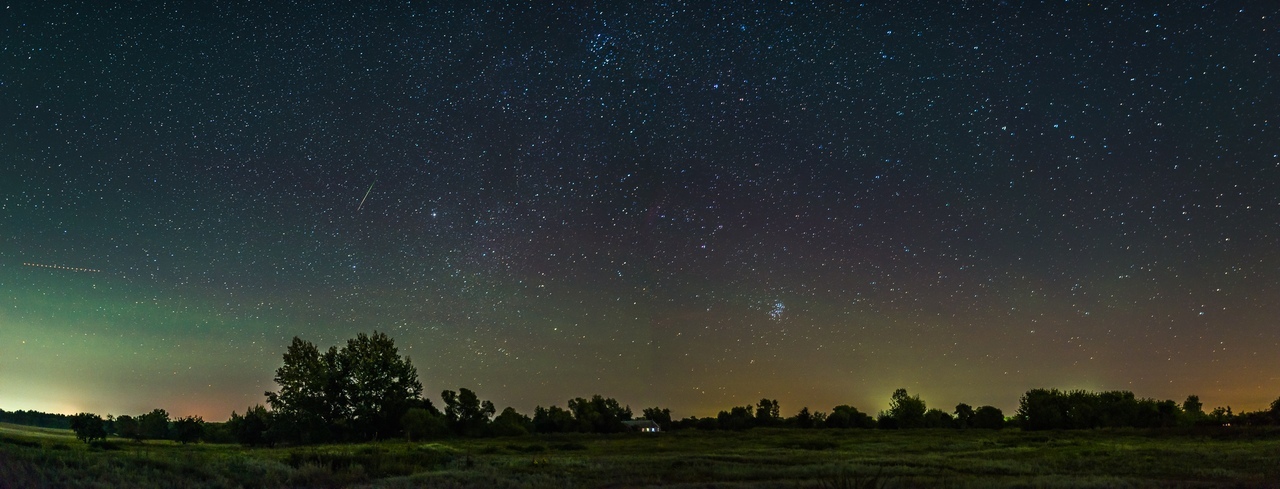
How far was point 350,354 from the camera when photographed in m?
74.1

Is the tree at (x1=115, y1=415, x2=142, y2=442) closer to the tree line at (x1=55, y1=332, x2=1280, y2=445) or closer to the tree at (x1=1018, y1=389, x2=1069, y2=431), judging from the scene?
the tree line at (x1=55, y1=332, x2=1280, y2=445)

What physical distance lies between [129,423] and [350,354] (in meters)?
20.1

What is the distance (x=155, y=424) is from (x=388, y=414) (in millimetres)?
19663

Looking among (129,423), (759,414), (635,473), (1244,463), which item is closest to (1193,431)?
(1244,463)

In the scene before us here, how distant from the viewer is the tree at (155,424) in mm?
58938

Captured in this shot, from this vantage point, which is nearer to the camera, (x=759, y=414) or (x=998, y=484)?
(x=998, y=484)

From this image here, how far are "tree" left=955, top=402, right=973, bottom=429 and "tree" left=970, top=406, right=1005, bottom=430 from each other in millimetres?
1677

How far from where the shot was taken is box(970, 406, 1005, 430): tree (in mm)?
103062

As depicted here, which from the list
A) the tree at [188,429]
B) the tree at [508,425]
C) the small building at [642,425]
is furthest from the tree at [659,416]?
the tree at [188,429]

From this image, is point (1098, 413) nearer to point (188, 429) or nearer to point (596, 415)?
point (596, 415)

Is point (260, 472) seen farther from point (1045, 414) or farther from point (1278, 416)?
point (1045, 414)

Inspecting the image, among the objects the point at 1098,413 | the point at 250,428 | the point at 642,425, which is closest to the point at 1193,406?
the point at 1098,413

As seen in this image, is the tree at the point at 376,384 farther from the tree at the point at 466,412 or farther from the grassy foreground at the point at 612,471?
the grassy foreground at the point at 612,471

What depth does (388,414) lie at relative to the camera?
72.2m
